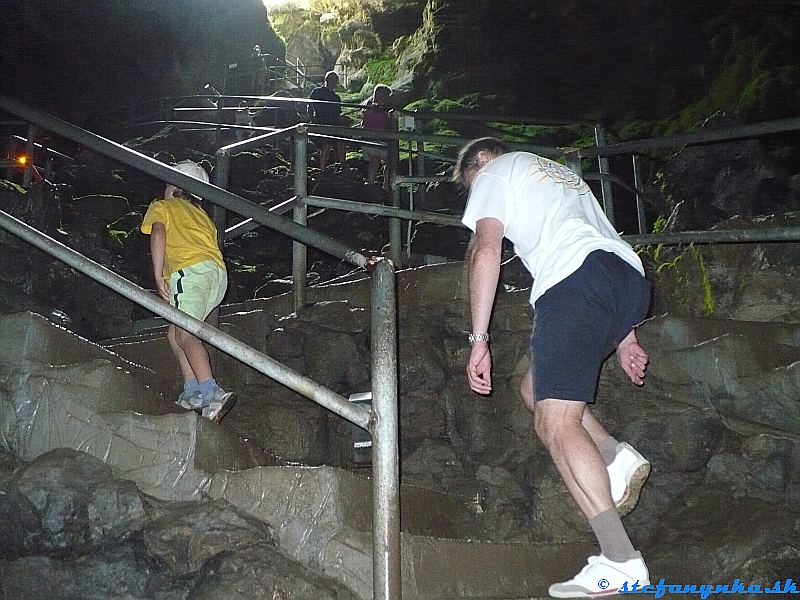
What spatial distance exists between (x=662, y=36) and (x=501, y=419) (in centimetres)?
1535

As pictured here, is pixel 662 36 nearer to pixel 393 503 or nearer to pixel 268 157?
pixel 268 157

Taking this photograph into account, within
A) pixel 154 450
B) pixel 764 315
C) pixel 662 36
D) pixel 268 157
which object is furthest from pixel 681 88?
pixel 154 450

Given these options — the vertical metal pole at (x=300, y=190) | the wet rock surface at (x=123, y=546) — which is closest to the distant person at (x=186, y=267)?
the wet rock surface at (x=123, y=546)

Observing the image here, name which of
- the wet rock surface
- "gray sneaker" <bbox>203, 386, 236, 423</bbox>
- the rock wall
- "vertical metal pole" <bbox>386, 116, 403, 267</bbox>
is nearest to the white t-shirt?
the wet rock surface

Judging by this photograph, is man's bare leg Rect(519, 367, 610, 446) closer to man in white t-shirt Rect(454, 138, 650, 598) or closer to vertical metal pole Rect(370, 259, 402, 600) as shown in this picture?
man in white t-shirt Rect(454, 138, 650, 598)

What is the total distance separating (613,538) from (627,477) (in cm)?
28

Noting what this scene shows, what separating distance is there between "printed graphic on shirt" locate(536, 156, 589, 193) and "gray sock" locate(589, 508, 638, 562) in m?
1.18

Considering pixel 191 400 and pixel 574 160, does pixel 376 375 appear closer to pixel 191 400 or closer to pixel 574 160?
pixel 191 400

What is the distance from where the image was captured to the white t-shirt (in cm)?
262

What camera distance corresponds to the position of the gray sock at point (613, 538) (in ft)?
7.76

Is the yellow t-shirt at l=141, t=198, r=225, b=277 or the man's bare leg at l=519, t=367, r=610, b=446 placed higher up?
the yellow t-shirt at l=141, t=198, r=225, b=277

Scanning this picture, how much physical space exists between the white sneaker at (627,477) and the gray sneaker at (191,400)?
6.58 ft

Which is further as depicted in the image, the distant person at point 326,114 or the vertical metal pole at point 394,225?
the distant person at point 326,114

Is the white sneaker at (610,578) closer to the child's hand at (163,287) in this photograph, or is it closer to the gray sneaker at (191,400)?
the gray sneaker at (191,400)
